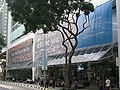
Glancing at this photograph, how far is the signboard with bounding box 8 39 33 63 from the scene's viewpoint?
56562 millimetres

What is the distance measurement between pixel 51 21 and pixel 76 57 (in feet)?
31.9

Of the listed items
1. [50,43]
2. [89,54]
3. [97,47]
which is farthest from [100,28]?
[50,43]

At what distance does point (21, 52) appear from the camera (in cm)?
6184

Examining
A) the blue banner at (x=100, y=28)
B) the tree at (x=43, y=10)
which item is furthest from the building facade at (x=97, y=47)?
the tree at (x=43, y=10)

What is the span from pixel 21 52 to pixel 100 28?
3225cm

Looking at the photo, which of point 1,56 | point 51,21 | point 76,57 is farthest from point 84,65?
point 1,56

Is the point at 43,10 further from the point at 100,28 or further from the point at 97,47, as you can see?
the point at 97,47

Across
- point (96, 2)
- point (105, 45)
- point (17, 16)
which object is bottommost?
point (105, 45)

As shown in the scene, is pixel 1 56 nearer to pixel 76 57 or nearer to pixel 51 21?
pixel 76 57

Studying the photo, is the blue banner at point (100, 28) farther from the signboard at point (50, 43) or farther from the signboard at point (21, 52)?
the signboard at point (21, 52)

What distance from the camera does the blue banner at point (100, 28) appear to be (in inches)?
1213

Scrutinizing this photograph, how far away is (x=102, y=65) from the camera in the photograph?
32375mm

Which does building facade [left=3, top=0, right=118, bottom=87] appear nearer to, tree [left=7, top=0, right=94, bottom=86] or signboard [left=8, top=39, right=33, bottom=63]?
tree [left=7, top=0, right=94, bottom=86]

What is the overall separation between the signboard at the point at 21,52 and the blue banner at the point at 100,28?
22.4m
